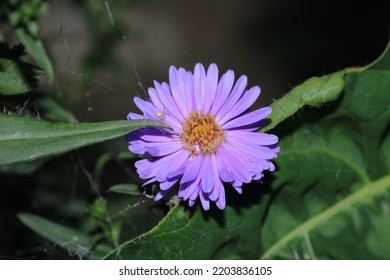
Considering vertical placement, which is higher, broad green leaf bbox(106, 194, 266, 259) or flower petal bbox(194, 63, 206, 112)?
flower petal bbox(194, 63, 206, 112)

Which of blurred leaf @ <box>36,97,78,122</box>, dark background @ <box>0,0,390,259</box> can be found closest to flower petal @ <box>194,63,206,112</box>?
blurred leaf @ <box>36,97,78,122</box>

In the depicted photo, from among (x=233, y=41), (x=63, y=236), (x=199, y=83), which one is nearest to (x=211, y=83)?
(x=199, y=83)

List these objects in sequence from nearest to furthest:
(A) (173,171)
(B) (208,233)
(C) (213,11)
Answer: (A) (173,171) → (B) (208,233) → (C) (213,11)

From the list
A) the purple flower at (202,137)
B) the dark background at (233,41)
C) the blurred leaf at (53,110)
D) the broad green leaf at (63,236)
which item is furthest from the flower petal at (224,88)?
the dark background at (233,41)

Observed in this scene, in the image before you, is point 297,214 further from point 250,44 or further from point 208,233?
point 250,44

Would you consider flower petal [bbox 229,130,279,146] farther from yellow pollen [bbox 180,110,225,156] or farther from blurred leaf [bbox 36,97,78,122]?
blurred leaf [bbox 36,97,78,122]
